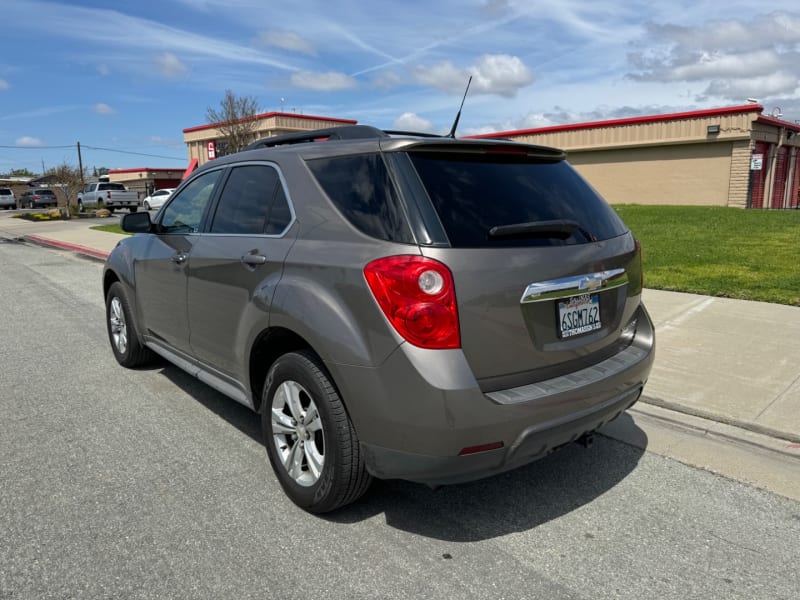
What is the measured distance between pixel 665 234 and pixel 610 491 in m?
12.7

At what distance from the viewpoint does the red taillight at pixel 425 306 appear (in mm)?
2521

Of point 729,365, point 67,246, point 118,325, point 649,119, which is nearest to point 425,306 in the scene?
point 729,365

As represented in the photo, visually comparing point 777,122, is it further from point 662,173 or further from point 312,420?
point 312,420

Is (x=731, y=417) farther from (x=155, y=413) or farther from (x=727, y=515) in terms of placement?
(x=155, y=413)

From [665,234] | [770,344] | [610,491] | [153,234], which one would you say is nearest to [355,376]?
[610,491]

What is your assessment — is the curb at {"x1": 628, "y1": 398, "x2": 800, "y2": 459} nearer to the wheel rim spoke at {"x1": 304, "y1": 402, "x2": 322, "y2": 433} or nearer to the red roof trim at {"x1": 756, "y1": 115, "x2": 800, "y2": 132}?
the wheel rim spoke at {"x1": 304, "y1": 402, "x2": 322, "y2": 433}

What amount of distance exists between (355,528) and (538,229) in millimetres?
1667

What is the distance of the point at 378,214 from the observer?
278 centimetres

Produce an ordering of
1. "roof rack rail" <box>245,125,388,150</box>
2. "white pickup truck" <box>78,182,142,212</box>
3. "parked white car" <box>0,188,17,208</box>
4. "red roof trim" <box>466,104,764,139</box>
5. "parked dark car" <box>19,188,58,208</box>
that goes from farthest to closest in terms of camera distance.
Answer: "parked white car" <box>0,188,17,208</box>
"parked dark car" <box>19,188,58,208</box>
"white pickup truck" <box>78,182,142,212</box>
"red roof trim" <box>466,104,764,139</box>
"roof rack rail" <box>245,125,388,150</box>

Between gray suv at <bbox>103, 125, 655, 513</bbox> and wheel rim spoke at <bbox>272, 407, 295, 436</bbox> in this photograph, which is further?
wheel rim spoke at <bbox>272, 407, 295, 436</bbox>

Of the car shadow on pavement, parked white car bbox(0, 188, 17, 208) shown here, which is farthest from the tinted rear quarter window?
parked white car bbox(0, 188, 17, 208)

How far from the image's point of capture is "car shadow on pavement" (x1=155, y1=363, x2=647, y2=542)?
9.91 ft

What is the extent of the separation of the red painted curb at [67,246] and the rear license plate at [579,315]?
13900 mm

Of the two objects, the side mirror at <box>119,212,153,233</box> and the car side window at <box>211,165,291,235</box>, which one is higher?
the car side window at <box>211,165,291,235</box>
